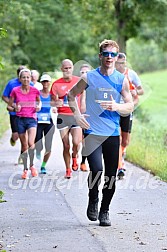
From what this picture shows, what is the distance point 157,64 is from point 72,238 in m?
116

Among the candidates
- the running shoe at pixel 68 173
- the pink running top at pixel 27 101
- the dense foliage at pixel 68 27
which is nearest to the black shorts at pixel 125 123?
the running shoe at pixel 68 173

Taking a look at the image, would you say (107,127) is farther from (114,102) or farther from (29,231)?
(29,231)

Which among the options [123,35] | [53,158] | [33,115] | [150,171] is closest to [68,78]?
[33,115]

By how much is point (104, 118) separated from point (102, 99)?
226 millimetres

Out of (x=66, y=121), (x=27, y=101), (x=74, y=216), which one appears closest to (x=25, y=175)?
(x=66, y=121)

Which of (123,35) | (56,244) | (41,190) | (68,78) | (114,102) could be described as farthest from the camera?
(123,35)

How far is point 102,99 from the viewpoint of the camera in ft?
28.8

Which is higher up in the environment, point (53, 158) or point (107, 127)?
point (107, 127)

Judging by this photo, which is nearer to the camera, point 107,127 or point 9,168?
point 107,127

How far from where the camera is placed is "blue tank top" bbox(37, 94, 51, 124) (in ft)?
47.9

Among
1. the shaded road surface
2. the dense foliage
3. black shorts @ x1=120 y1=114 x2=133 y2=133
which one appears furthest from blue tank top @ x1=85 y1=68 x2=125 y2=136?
the dense foliage

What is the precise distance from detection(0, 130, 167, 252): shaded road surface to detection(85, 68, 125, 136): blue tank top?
1.16 m

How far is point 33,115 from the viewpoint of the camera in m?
13.8

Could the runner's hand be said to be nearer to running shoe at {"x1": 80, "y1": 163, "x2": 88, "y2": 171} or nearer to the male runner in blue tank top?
the male runner in blue tank top
